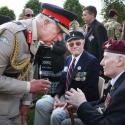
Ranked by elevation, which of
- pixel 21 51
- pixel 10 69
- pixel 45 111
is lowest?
pixel 45 111

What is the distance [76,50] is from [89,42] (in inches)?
98.9

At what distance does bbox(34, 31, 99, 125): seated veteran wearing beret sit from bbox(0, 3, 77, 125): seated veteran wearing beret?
1368 millimetres

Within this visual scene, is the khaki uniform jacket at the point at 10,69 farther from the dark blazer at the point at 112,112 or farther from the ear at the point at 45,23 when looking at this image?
the dark blazer at the point at 112,112

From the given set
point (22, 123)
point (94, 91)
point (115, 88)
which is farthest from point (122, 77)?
point (94, 91)

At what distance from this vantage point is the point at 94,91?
5.36 m

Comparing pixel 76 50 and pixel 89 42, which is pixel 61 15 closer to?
pixel 76 50

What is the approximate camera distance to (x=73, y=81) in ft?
17.9

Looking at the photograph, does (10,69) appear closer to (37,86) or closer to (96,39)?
(37,86)

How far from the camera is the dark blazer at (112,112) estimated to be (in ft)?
11.1

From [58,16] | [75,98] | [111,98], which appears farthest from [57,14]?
[111,98]

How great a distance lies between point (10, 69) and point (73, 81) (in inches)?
70.6

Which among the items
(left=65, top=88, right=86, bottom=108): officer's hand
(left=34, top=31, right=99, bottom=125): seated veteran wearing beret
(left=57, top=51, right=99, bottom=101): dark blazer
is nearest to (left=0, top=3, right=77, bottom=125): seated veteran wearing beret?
(left=65, top=88, right=86, bottom=108): officer's hand

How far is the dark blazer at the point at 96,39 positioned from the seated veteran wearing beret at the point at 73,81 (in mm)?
2322

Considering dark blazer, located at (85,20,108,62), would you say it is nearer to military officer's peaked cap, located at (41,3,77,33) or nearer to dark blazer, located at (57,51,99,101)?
dark blazer, located at (57,51,99,101)
